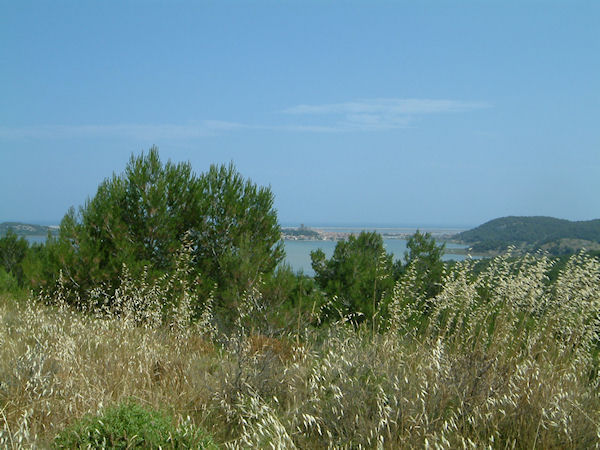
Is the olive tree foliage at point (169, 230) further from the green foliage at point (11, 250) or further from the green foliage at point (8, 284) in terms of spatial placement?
the green foliage at point (11, 250)

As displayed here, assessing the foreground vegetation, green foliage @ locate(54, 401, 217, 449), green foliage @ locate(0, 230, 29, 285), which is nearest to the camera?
green foliage @ locate(54, 401, 217, 449)

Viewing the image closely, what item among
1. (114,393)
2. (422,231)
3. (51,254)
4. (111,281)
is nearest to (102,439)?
(114,393)

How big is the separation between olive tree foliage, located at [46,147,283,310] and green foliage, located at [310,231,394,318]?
1861 mm

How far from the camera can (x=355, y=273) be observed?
36.8 feet

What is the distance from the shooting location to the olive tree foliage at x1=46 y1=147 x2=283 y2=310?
864 cm

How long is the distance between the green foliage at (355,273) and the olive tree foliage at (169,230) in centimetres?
186

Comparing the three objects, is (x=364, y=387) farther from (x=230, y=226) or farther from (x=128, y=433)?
(x=230, y=226)

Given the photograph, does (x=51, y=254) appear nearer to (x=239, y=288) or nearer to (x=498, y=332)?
(x=239, y=288)

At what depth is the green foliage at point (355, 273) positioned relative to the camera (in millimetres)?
10055

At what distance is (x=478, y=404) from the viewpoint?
332 cm

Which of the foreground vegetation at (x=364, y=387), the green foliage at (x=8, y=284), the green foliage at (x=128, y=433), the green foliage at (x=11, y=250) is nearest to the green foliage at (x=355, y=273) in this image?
the foreground vegetation at (x=364, y=387)

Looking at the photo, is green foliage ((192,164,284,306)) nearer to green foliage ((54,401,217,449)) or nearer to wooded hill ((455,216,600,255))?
green foliage ((54,401,217,449))

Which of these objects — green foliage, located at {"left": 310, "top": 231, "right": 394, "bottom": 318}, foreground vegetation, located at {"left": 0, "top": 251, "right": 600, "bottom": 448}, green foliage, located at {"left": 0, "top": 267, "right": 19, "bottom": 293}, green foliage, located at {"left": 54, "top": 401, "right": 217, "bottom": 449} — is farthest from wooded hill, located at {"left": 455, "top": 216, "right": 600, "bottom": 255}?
green foliage, located at {"left": 54, "top": 401, "right": 217, "bottom": 449}

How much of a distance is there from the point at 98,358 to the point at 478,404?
10.8 feet
